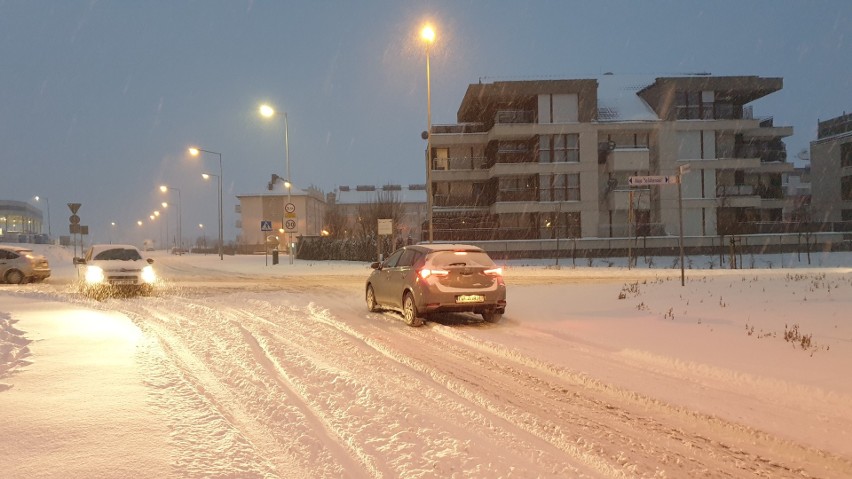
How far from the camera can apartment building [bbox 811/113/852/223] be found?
54.9 metres

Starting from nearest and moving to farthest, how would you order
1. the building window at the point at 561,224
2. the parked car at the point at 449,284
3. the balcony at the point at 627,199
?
the parked car at the point at 449,284
the balcony at the point at 627,199
the building window at the point at 561,224

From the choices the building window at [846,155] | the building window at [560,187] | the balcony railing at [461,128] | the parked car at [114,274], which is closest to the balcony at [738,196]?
the building window at [560,187]

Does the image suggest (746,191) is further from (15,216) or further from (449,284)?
(15,216)

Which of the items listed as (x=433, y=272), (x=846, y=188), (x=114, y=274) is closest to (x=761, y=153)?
(x=846, y=188)

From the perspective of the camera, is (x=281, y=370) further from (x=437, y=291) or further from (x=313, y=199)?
(x=313, y=199)

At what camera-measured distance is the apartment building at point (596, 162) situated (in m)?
45.0

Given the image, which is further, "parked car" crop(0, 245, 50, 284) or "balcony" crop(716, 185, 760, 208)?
"balcony" crop(716, 185, 760, 208)

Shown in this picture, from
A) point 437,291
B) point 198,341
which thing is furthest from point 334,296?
point 198,341

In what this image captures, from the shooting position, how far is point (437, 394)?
20.7 ft

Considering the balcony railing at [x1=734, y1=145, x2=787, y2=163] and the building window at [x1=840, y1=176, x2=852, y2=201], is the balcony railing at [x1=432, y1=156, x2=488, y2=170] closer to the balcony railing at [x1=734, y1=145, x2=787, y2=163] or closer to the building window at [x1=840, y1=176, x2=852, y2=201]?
the balcony railing at [x1=734, y1=145, x2=787, y2=163]

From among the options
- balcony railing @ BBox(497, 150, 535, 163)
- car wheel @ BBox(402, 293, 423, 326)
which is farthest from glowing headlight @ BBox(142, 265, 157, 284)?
balcony railing @ BBox(497, 150, 535, 163)

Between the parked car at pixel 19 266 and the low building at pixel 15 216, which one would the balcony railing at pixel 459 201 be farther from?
the low building at pixel 15 216

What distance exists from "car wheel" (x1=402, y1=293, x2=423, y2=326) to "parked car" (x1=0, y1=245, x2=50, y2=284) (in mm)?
18710

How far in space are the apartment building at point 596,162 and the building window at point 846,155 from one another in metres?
12.5
